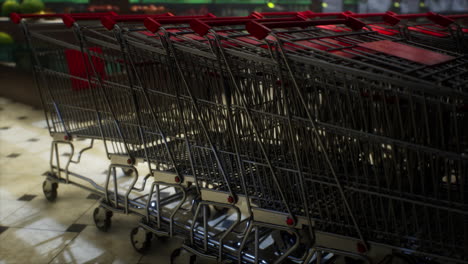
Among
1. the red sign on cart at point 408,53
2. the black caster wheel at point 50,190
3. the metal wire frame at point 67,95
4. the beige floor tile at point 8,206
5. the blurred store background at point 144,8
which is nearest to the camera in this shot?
the red sign on cart at point 408,53

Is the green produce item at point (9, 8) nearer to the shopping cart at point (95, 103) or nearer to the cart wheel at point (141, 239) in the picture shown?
the shopping cart at point (95, 103)

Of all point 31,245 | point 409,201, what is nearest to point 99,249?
point 31,245

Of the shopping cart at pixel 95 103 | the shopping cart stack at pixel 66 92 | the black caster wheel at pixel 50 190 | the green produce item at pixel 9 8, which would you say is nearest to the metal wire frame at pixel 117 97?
the shopping cart at pixel 95 103

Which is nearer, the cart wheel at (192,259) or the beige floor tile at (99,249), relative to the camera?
the cart wheel at (192,259)

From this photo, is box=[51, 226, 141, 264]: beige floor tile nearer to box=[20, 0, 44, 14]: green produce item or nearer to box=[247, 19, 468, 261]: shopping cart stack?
box=[247, 19, 468, 261]: shopping cart stack

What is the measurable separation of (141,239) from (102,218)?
0.47 m

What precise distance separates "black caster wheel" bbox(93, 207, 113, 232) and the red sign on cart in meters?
2.12

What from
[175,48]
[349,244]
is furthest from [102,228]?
[349,244]

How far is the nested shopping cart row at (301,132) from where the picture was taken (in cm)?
183

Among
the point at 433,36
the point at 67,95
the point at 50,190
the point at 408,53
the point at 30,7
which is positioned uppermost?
the point at 30,7

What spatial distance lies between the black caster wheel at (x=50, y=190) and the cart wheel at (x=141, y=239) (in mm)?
1187

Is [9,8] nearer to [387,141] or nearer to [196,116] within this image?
[196,116]

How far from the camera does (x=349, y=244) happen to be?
2.00 metres

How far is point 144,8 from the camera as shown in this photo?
8.31 metres
